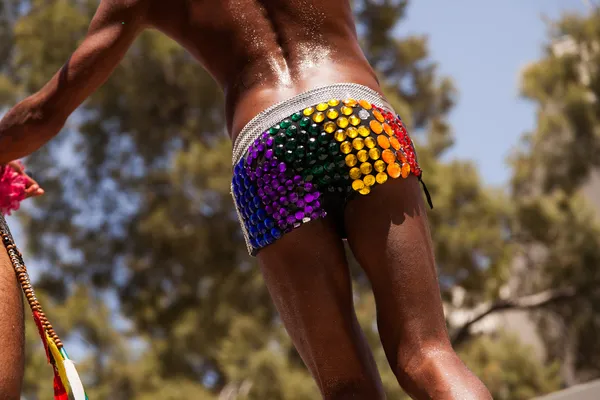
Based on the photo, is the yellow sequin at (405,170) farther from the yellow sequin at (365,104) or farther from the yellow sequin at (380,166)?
the yellow sequin at (365,104)

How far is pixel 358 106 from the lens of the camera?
1914 millimetres

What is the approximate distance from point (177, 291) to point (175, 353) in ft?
3.61

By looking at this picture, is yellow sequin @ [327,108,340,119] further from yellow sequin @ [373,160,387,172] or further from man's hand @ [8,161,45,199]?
man's hand @ [8,161,45,199]

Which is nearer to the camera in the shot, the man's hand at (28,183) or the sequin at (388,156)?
the sequin at (388,156)

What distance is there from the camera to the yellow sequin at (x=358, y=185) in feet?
6.09

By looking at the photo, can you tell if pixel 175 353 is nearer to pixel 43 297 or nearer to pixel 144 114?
pixel 43 297

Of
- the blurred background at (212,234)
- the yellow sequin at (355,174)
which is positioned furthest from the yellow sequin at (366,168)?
the blurred background at (212,234)

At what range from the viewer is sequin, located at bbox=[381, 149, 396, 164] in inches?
73.6

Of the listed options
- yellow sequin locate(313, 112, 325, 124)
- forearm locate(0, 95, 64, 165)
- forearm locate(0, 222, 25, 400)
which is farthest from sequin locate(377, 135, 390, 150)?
forearm locate(0, 222, 25, 400)

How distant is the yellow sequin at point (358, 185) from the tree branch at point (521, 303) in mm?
9779

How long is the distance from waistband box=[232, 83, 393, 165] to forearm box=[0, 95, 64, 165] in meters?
0.49

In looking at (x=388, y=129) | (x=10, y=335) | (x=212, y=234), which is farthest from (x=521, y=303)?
(x=10, y=335)

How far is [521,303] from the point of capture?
1206cm

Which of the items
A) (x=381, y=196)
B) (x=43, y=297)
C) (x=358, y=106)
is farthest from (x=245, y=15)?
(x=43, y=297)
